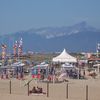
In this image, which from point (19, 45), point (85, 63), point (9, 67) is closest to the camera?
point (9, 67)

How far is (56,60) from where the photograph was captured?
162 ft

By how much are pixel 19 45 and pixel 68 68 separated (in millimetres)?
12620

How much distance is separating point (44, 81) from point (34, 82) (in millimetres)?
938

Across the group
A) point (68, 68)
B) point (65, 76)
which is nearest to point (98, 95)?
point (65, 76)

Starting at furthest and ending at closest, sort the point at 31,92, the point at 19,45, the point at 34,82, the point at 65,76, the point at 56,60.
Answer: the point at 19,45
the point at 56,60
the point at 65,76
the point at 34,82
the point at 31,92

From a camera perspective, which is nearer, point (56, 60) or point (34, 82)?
point (34, 82)

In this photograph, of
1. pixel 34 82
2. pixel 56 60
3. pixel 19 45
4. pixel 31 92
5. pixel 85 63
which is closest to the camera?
pixel 31 92

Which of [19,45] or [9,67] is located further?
[19,45]

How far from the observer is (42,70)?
42.9 metres

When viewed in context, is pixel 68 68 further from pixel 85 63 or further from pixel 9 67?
pixel 85 63

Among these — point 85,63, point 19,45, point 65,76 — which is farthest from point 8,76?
point 85,63

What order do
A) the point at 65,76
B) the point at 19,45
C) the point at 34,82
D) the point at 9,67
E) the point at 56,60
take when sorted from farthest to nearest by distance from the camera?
the point at 19,45 → the point at 56,60 → the point at 9,67 → the point at 65,76 → the point at 34,82

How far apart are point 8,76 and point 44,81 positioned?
626 centimetres

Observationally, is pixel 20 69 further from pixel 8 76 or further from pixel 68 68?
pixel 68 68
